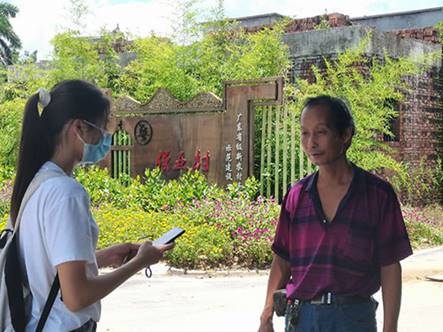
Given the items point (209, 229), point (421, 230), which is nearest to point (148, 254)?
point (209, 229)

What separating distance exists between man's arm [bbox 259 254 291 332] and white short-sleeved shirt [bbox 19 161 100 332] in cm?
94

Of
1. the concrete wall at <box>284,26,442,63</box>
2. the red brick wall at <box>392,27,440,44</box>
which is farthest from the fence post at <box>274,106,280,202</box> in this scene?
the red brick wall at <box>392,27,440,44</box>

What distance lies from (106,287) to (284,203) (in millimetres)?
1023

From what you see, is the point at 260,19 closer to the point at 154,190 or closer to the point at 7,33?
the point at 154,190

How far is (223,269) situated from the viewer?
8992 millimetres

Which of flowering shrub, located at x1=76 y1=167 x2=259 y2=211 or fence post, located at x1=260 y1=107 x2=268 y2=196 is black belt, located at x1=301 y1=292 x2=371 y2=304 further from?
fence post, located at x1=260 y1=107 x2=268 y2=196

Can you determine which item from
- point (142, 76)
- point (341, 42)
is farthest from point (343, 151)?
point (142, 76)

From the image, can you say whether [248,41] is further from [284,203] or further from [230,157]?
[284,203]

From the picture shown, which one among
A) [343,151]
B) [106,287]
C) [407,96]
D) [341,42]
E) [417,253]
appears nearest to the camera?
[106,287]

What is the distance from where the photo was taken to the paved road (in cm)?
633

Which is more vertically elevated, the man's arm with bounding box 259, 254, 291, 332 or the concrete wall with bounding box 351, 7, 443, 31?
the concrete wall with bounding box 351, 7, 443, 31

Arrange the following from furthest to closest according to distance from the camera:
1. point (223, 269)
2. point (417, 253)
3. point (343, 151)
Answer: point (417, 253) < point (223, 269) < point (343, 151)

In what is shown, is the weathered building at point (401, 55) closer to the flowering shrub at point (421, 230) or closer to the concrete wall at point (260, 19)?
the concrete wall at point (260, 19)

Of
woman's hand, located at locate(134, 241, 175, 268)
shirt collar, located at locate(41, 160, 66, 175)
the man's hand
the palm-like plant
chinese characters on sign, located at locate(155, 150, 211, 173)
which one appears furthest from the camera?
the palm-like plant
